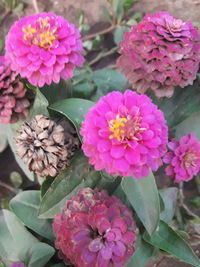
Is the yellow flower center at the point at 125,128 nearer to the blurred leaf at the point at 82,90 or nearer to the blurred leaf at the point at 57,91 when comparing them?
the blurred leaf at the point at 57,91

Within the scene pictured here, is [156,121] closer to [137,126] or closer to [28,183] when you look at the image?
[137,126]

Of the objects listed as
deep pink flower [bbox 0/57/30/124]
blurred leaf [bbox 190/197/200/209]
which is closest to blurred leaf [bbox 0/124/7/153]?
deep pink flower [bbox 0/57/30/124]

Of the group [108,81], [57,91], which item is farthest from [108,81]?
[57,91]

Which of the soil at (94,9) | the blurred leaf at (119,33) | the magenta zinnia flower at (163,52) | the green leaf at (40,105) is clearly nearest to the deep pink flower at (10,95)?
the green leaf at (40,105)

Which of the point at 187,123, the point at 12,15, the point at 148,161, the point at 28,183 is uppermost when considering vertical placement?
the point at 12,15

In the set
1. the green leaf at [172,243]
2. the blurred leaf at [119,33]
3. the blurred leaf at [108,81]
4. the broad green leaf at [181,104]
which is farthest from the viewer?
the blurred leaf at [119,33]

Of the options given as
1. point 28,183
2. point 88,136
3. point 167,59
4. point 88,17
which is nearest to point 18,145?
point 88,136

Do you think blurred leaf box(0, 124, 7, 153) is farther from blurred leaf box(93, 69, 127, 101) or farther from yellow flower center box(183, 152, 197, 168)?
yellow flower center box(183, 152, 197, 168)
